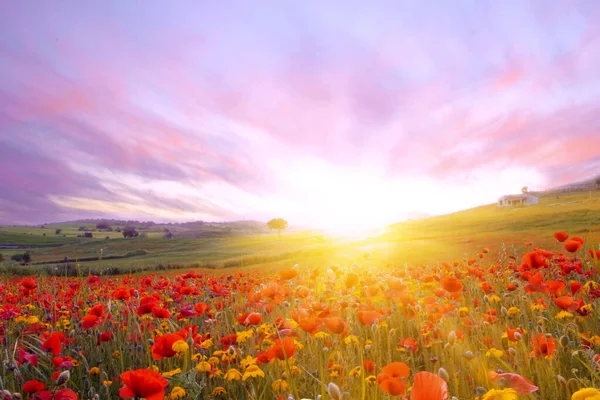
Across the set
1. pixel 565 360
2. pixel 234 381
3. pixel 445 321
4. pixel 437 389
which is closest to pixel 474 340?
pixel 445 321

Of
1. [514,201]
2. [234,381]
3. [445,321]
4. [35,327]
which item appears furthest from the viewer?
[514,201]

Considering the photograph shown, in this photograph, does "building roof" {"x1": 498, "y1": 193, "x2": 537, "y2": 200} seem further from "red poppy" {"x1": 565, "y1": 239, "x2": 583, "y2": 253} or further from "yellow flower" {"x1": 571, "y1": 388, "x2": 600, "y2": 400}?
"yellow flower" {"x1": 571, "y1": 388, "x2": 600, "y2": 400}

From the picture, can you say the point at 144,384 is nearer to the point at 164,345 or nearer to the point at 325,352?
the point at 164,345

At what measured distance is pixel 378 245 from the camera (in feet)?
122

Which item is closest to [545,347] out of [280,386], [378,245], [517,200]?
[280,386]

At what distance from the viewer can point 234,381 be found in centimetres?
338

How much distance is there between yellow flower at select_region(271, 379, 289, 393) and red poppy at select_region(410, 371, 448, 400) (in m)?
1.81

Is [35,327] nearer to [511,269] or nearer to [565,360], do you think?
[565,360]

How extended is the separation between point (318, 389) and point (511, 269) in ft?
17.8

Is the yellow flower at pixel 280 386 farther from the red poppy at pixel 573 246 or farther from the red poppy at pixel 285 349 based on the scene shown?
the red poppy at pixel 573 246

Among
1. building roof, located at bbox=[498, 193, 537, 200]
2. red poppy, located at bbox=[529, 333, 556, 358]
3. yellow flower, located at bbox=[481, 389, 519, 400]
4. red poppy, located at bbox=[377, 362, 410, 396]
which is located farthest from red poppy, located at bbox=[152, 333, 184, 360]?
building roof, located at bbox=[498, 193, 537, 200]

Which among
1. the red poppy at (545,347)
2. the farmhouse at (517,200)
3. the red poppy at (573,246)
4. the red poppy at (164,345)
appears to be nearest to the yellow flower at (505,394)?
the red poppy at (545,347)

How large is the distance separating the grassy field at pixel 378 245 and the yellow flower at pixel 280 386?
14.6m

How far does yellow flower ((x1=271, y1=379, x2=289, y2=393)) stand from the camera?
9.41ft
